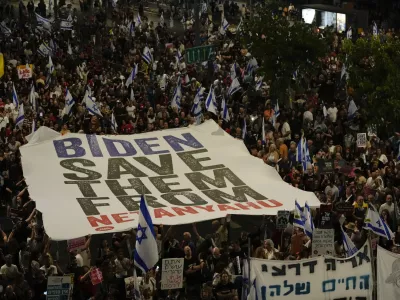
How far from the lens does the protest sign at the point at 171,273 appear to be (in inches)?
768

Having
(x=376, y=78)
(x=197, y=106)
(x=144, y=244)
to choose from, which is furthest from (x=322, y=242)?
(x=376, y=78)

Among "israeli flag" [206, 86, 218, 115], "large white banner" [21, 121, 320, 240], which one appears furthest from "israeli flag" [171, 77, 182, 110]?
"large white banner" [21, 121, 320, 240]

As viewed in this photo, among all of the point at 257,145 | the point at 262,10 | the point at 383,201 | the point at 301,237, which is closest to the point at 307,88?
the point at 262,10

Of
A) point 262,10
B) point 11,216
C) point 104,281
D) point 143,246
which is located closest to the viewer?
point 143,246

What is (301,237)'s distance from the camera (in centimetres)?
2194

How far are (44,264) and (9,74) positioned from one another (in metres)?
17.9

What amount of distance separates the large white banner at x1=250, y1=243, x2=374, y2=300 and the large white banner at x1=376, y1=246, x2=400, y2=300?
0.20 m

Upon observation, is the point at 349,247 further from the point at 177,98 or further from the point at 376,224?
the point at 177,98

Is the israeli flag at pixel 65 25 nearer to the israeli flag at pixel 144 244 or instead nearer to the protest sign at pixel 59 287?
the israeli flag at pixel 144 244

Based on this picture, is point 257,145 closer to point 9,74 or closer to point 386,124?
point 386,124

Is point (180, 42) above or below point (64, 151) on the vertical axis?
below

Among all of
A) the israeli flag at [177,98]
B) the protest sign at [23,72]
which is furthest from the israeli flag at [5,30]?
the israeli flag at [177,98]

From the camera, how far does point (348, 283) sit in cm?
1856

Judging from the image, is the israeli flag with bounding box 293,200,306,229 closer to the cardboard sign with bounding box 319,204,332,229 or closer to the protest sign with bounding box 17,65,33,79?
the cardboard sign with bounding box 319,204,332,229
